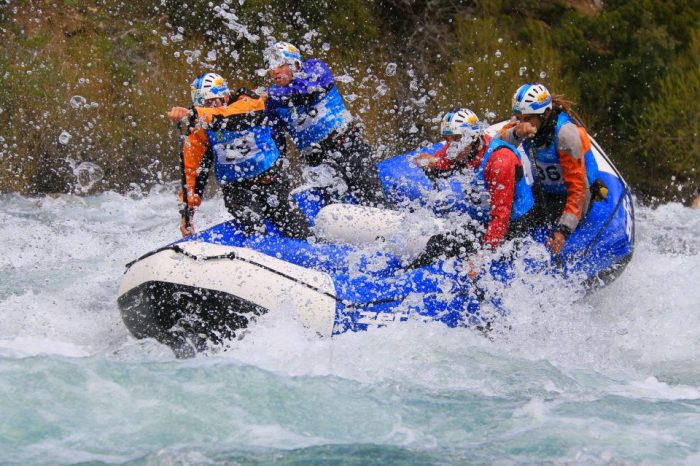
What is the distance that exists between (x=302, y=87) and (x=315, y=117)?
0.79 feet

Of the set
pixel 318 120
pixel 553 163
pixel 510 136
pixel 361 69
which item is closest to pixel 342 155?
pixel 318 120

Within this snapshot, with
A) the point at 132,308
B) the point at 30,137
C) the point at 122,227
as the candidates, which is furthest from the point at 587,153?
the point at 30,137

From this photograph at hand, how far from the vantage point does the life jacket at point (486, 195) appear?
5.59 meters

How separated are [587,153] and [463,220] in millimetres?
1123

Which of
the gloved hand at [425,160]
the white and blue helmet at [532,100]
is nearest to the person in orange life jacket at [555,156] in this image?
the white and blue helmet at [532,100]

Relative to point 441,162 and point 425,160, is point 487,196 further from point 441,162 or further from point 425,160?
point 425,160

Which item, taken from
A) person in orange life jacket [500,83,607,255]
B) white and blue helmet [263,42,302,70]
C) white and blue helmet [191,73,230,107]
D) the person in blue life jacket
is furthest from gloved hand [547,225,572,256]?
white and blue helmet [191,73,230,107]

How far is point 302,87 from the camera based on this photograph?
6.03 meters

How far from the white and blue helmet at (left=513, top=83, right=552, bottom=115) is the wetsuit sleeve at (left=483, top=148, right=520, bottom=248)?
415mm

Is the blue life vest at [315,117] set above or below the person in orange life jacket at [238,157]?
above

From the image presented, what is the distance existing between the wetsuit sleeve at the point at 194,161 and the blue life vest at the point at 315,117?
61cm

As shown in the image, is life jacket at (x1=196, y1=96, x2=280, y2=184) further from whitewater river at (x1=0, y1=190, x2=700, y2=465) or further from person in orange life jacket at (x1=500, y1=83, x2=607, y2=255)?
person in orange life jacket at (x1=500, y1=83, x2=607, y2=255)

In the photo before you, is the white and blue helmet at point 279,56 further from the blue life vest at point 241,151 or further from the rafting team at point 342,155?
the blue life vest at point 241,151

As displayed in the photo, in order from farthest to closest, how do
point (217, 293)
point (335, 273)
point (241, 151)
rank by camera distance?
point (241, 151), point (335, 273), point (217, 293)
